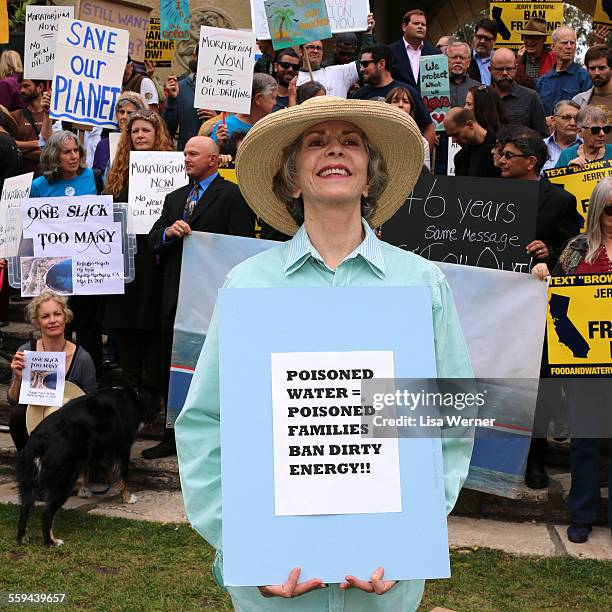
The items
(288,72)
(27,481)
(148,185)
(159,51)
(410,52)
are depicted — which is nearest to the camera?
(27,481)

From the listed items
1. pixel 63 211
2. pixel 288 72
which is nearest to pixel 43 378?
pixel 63 211

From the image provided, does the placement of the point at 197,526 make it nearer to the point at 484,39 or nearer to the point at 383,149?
the point at 383,149

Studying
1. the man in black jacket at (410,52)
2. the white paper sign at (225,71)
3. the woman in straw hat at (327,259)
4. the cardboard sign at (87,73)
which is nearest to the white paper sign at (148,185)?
the white paper sign at (225,71)

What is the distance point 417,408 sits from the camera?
2279 millimetres

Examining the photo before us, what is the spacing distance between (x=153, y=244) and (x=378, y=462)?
188 inches

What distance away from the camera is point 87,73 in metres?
8.54

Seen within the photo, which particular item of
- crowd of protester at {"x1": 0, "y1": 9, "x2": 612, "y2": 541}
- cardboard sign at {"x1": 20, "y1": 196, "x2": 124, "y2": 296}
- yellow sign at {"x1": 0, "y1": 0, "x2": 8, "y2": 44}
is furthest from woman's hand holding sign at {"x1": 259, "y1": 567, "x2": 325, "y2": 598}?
yellow sign at {"x1": 0, "y1": 0, "x2": 8, "y2": 44}

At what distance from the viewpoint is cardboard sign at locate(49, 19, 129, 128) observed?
845 centimetres

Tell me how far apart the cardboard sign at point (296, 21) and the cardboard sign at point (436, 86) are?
1.01m

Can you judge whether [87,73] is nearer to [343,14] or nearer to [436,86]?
[343,14]

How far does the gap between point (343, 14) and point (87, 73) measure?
9.51 ft

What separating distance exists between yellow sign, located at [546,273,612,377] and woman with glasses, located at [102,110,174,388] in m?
2.92

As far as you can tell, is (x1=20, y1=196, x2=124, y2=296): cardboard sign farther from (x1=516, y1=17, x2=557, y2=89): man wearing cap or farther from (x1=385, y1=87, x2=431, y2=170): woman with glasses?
(x1=516, y1=17, x2=557, y2=89): man wearing cap

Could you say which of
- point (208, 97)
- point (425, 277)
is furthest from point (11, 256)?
point (425, 277)
